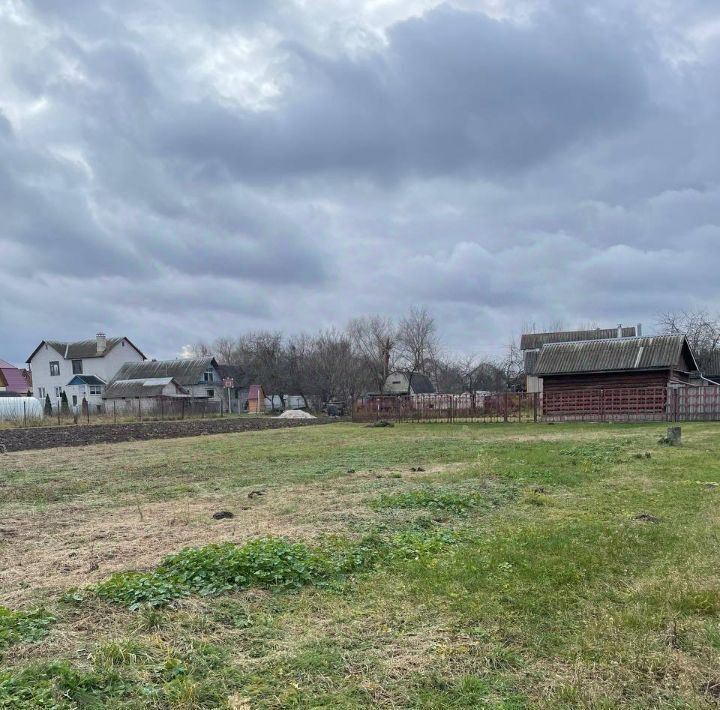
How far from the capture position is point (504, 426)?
27422mm

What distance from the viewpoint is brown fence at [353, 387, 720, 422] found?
27.2 m

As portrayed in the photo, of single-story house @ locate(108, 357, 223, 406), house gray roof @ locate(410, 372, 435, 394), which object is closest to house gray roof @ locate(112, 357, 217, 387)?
single-story house @ locate(108, 357, 223, 406)

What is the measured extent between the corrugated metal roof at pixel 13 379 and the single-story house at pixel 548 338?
62.3 metres

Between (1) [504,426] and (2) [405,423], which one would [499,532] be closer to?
(1) [504,426]

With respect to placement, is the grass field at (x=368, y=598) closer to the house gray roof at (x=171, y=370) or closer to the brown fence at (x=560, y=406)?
the brown fence at (x=560, y=406)

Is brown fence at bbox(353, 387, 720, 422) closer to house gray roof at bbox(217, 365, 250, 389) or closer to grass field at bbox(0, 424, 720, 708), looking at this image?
grass field at bbox(0, 424, 720, 708)

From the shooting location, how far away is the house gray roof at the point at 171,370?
6688cm

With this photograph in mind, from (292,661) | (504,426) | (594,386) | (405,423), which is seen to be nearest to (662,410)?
(594,386)

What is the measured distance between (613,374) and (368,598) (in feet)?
98.7

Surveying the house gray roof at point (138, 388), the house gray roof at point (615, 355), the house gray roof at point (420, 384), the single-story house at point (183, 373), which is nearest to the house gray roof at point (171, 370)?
the single-story house at point (183, 373)

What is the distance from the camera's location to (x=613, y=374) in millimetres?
31281

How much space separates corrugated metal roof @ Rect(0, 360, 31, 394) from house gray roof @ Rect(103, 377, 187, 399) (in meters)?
17.2

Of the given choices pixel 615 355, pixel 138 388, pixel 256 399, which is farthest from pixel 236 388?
pixel 615 355

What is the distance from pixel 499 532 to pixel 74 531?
16.4 feet
